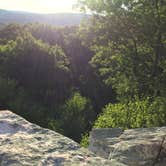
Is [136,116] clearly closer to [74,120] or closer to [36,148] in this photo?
[74,120]

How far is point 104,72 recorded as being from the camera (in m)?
33.2

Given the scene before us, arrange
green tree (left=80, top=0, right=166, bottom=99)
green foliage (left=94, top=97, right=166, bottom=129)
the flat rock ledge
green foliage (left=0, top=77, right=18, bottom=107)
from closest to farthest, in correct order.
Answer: the flat rock ledge → green foliage (left=94, top=97, right=166, bottom=129) → green tree (left=80, top=0, right=166, bottom=99) → green foliage (left=0, top=77, right=18, bottom=107)

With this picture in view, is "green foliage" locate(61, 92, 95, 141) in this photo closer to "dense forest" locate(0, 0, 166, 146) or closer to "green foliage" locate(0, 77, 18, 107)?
"dense forest" locate(0, 0, 166, 146)

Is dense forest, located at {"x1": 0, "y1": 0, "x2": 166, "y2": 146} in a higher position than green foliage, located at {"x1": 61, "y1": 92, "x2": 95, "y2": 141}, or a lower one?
higher

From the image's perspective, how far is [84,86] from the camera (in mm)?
49812

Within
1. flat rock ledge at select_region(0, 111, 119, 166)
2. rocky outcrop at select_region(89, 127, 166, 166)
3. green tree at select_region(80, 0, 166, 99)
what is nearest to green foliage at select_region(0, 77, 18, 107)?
green tree at select_region(80, 0, 166, 99)

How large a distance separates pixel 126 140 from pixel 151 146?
816mm

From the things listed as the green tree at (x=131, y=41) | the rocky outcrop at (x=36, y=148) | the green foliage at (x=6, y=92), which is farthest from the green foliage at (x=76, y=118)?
the rocky outcrop at (x=36, y=148)

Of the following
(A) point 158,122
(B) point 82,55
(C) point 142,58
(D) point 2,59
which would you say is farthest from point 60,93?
(A) point 158,122

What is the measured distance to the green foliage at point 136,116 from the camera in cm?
2003

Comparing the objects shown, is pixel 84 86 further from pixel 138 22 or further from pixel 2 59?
pixel 138 22

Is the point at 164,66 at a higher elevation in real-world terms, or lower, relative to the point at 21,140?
lower

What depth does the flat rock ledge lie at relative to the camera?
3.93 metres

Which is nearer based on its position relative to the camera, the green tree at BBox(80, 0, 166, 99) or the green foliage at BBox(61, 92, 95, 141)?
the green tree at BBox(80, 0, 166, 99)
